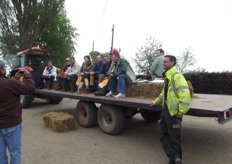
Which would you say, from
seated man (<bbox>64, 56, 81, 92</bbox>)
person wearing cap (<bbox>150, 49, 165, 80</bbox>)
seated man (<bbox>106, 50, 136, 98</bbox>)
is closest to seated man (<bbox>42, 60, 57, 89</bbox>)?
seated man (<bbox>64, 56, 81, 92</bbox>)

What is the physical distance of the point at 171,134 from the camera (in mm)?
4469

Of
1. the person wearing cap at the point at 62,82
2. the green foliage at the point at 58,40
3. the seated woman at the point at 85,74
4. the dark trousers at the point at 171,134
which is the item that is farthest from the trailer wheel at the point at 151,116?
the green foliage at the point at 58,40

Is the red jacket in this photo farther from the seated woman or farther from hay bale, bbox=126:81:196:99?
the seated woman

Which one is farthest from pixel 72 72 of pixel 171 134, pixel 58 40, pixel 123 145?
pixel 58 40

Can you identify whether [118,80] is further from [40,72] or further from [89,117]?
[40,72]

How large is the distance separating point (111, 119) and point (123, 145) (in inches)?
42.0

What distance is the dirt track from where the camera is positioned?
5004mm

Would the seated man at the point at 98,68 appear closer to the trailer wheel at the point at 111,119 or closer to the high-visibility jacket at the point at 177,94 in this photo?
the trailer wheel at the point at 111,119

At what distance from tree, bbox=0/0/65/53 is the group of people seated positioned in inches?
395

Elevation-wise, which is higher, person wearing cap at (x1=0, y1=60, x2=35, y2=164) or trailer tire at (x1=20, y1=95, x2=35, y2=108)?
person wearing cap at (x1=0, y1=60, x2=35, y2=164)

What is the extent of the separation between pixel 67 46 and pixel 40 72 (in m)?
15.9

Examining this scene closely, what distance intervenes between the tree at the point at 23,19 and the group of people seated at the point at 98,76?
32.9ft

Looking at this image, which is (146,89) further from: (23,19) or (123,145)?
(23,19)

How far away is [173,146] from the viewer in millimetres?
4527
